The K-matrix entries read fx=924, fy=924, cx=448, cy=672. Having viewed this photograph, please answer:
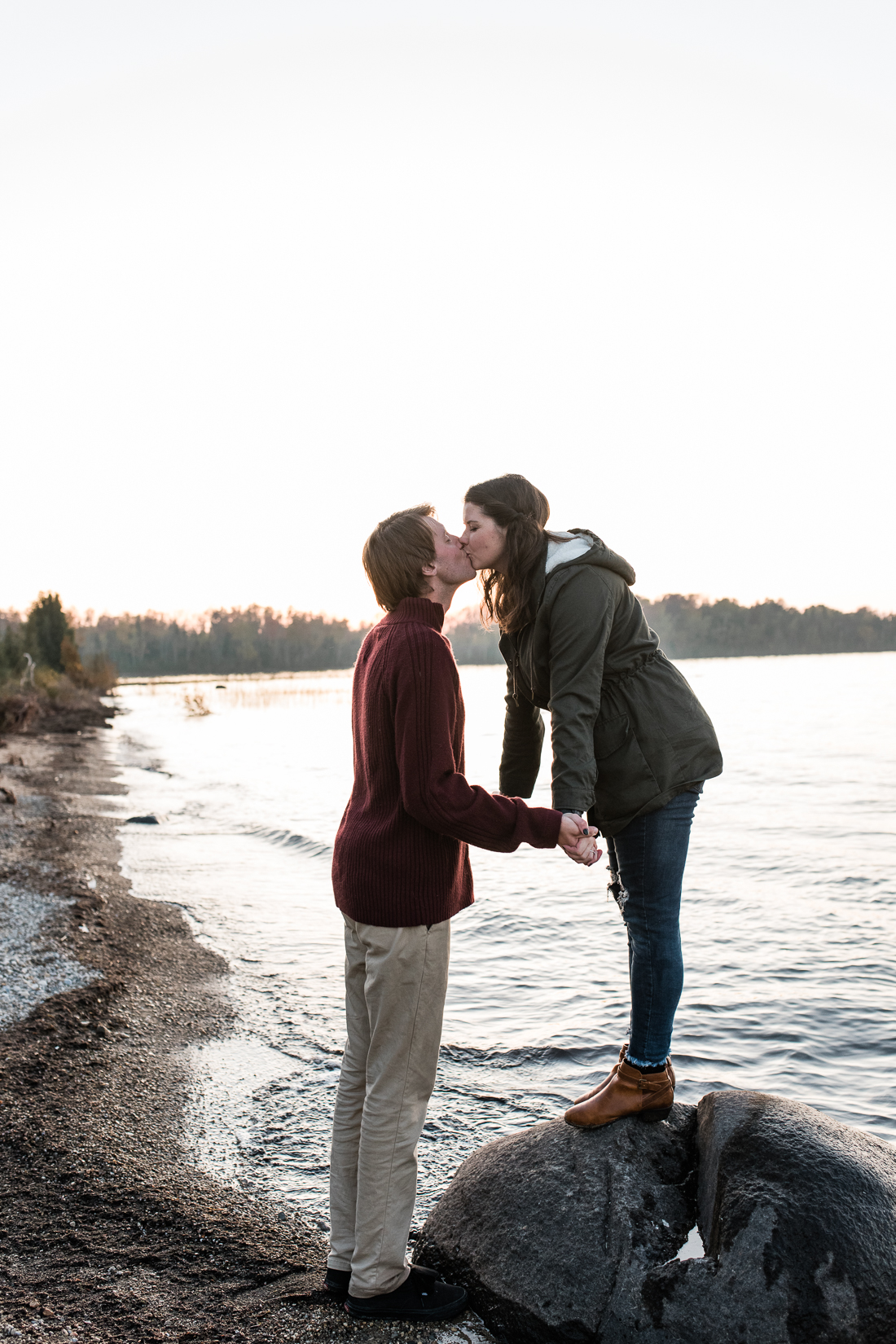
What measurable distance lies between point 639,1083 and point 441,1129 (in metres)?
1.95

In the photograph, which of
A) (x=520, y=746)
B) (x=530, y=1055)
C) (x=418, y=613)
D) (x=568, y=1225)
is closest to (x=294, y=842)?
(x=530, y=1055)

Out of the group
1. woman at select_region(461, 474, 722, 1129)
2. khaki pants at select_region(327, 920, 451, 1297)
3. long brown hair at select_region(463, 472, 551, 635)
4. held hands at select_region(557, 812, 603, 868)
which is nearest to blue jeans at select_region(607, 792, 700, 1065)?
woman at select_region(461, 474, 722, 1129)

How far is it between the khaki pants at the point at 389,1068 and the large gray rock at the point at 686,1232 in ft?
1.38

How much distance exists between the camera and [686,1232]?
10.2ft

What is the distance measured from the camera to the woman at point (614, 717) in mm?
3010

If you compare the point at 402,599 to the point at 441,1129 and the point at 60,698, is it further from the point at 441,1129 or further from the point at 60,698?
the point at 60,698

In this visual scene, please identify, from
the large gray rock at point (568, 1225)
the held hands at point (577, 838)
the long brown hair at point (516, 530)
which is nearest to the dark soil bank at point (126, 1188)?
the large gray rock at point (568, 1225)

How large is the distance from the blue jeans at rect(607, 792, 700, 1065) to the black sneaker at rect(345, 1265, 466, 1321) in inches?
40.9

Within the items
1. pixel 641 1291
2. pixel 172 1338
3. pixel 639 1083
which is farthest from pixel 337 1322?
pixel 639 1083

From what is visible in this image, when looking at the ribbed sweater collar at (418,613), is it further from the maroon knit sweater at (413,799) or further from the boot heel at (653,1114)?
the boot heel at (653,1114)

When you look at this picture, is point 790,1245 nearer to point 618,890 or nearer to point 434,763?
point 618,890

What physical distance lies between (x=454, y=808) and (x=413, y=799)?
0.40ft

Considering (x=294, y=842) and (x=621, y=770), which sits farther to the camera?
(x=294, y=842)

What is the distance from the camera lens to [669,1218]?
3135 mm
